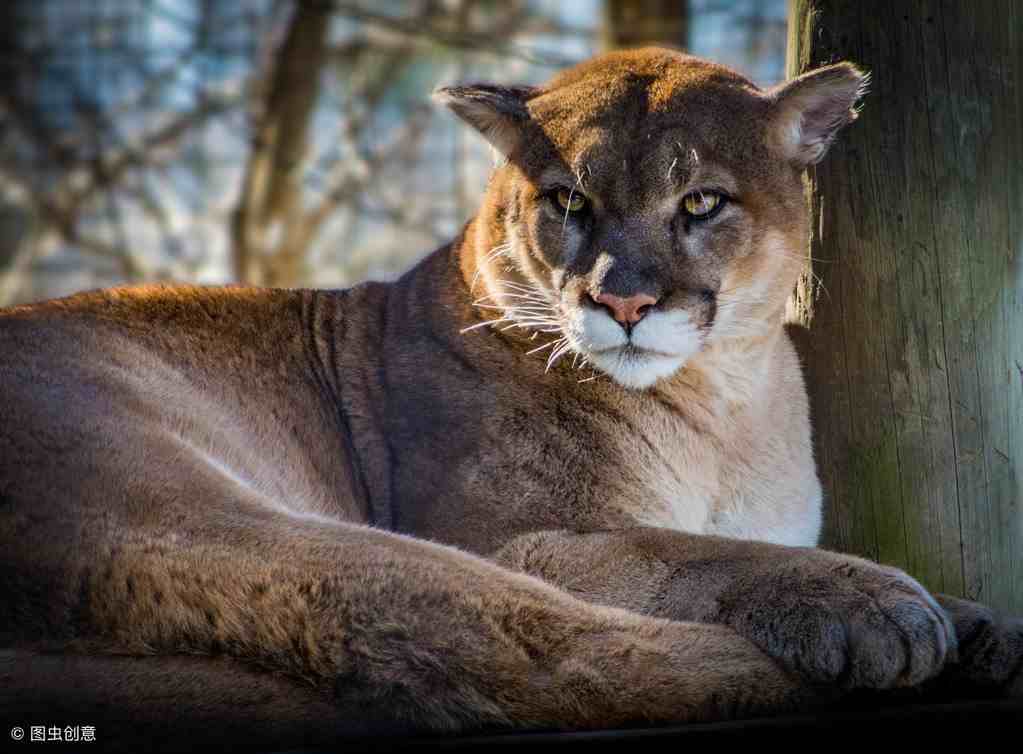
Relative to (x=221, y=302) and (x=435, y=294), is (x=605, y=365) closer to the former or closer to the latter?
(x=435, y=294)

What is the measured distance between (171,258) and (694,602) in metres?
7.72

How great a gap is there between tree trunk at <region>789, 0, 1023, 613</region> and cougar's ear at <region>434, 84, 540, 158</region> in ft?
2.86

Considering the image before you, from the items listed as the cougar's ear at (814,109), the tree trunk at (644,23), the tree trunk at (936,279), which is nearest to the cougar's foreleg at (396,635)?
the tree trunk at (936,279)

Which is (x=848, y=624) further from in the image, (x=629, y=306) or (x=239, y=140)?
(x=239, y=140)

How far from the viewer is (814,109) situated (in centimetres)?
347

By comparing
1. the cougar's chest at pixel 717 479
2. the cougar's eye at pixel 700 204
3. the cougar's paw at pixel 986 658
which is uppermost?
the cougar's eye at pixel 700 204

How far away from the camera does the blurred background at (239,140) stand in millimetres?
9531

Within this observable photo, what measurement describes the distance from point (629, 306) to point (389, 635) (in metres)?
1.19

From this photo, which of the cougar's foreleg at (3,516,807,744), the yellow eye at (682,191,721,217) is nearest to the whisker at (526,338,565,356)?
the yellow eye at (682,191,721,217)

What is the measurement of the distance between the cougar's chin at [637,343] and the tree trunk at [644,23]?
18.7ft

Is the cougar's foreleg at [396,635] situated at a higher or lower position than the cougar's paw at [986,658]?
higher

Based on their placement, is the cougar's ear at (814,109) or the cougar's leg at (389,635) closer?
the cougar's leg at (389,635)

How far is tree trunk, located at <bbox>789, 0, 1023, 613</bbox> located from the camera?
337cm

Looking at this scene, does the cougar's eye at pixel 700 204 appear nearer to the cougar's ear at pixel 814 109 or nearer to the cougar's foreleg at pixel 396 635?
the cougar's ear at pixel 814 109
